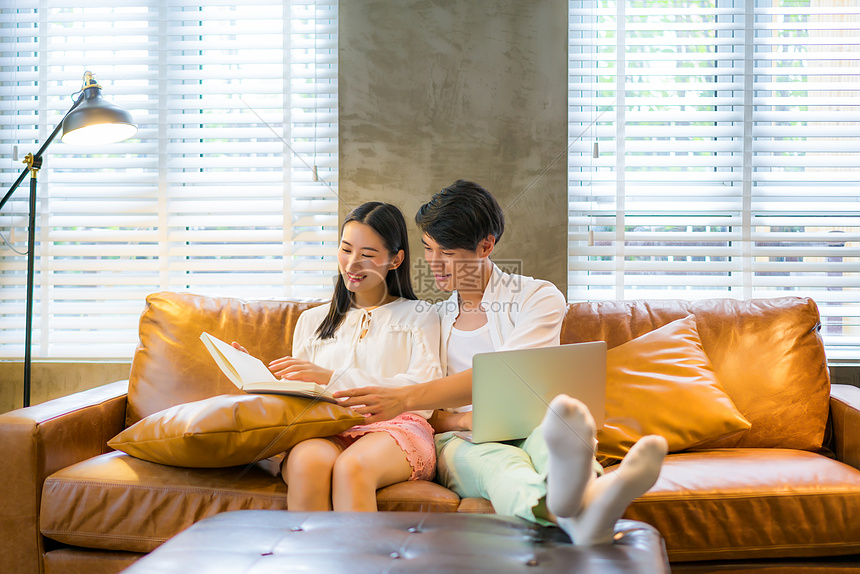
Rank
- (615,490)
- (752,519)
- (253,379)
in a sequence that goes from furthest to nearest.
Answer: (253,379)
(752,519)
(615,490)

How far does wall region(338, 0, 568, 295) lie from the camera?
2.20 metres

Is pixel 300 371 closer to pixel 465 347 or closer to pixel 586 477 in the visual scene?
pixel 465 347

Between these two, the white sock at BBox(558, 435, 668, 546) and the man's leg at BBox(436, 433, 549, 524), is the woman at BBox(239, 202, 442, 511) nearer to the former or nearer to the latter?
the man's leg at BBox(436, 433, 549, 524)

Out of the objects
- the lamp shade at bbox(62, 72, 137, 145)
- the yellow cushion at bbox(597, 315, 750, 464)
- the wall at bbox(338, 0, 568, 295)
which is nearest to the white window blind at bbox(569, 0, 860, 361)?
the wall at bbox(338, 0, 568, 295)

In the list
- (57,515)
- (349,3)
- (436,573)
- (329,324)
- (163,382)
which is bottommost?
(57,515)

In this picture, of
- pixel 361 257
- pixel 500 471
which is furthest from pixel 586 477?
pixel 361 257

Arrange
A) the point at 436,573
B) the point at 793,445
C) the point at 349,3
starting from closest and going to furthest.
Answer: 1. the point at 436,573
2. the point at 793,445
3. the point at 349,3

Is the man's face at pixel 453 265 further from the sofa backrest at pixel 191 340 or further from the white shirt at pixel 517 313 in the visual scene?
the sofa backrest at pixel 191 340

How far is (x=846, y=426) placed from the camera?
5.29 ft

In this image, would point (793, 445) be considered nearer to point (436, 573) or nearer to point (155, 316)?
point (436, 573)

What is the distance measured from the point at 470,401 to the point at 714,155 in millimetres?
1556

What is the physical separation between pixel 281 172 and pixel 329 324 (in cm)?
89

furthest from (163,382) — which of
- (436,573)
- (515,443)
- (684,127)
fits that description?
(684,127)

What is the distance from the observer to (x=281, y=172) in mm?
2334
